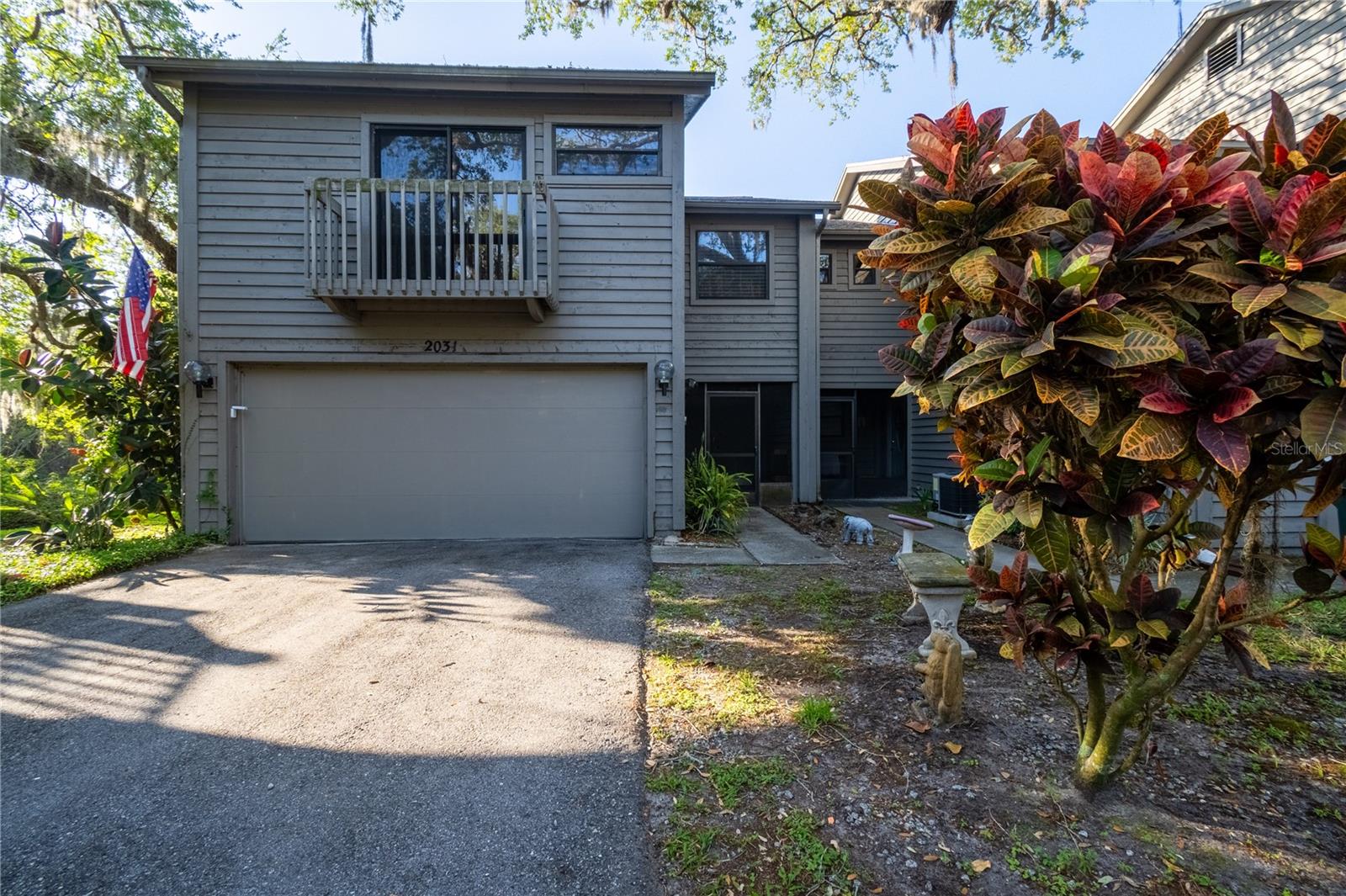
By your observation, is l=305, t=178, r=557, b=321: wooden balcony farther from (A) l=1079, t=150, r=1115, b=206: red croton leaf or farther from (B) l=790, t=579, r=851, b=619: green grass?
(A) l=1079, t=150, r=1115, b=206: red croton leaf

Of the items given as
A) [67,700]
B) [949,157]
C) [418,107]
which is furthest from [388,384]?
[949,157]

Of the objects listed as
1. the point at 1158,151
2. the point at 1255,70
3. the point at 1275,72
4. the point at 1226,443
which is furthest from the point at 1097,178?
the point at 1255,70

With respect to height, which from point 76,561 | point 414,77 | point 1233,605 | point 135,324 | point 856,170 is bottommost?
point 76,561

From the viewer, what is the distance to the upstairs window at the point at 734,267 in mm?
9422

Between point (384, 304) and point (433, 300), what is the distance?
1.86 feet

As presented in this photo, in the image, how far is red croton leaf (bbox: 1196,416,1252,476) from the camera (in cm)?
132

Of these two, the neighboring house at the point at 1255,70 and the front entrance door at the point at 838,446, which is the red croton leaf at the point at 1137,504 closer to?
the neighboring house at the point at 1255,70

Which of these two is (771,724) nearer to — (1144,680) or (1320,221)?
(1144,680)

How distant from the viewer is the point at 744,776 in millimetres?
2199

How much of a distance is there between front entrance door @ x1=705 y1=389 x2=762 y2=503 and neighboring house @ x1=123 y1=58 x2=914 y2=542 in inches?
106

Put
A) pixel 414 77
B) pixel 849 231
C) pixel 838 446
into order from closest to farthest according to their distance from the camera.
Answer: pixel 414 77, pixel 849 231, pixel 838 446

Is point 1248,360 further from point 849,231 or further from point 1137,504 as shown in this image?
point 849,231

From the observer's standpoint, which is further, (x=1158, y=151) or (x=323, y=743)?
(x=323, y=743)

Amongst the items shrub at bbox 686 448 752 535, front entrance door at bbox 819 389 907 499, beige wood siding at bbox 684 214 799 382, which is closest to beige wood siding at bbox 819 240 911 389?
front entrance door at bbox 819 389 907 499
